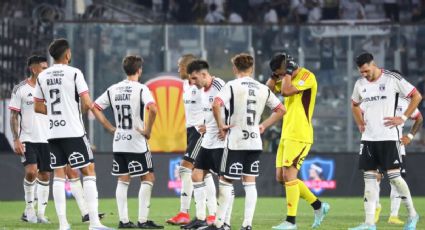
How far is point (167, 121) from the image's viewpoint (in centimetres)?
2769

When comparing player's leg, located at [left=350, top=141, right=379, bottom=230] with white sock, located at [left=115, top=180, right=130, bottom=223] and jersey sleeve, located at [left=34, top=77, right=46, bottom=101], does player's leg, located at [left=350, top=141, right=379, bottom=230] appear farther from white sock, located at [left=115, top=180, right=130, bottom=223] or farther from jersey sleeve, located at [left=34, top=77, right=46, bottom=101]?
jersey sleeve, located at [left=34, top=77, right=46, bottom=101]

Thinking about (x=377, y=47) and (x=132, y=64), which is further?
(x=377, y=47)

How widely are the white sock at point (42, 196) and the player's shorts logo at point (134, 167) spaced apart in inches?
85.1

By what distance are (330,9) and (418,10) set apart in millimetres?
2154

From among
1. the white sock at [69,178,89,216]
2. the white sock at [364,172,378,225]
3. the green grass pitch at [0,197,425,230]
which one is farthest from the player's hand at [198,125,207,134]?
the white sock at [364,172,378,225]

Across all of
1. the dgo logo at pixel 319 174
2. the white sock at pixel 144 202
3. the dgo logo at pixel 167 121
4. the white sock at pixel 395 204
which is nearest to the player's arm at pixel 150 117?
the white sock at pixel 144 202

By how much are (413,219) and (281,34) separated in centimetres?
1153

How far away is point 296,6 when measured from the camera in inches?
1252

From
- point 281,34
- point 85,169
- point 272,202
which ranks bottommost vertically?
point 272,202

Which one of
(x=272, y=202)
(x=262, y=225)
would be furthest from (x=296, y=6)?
(x=262, y=225)

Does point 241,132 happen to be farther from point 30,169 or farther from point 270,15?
point 270,15

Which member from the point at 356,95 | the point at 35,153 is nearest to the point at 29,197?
the point at 35,153

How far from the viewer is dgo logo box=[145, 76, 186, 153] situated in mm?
27641

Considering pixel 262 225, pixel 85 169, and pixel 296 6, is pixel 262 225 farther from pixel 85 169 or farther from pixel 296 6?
pixel 296 6
